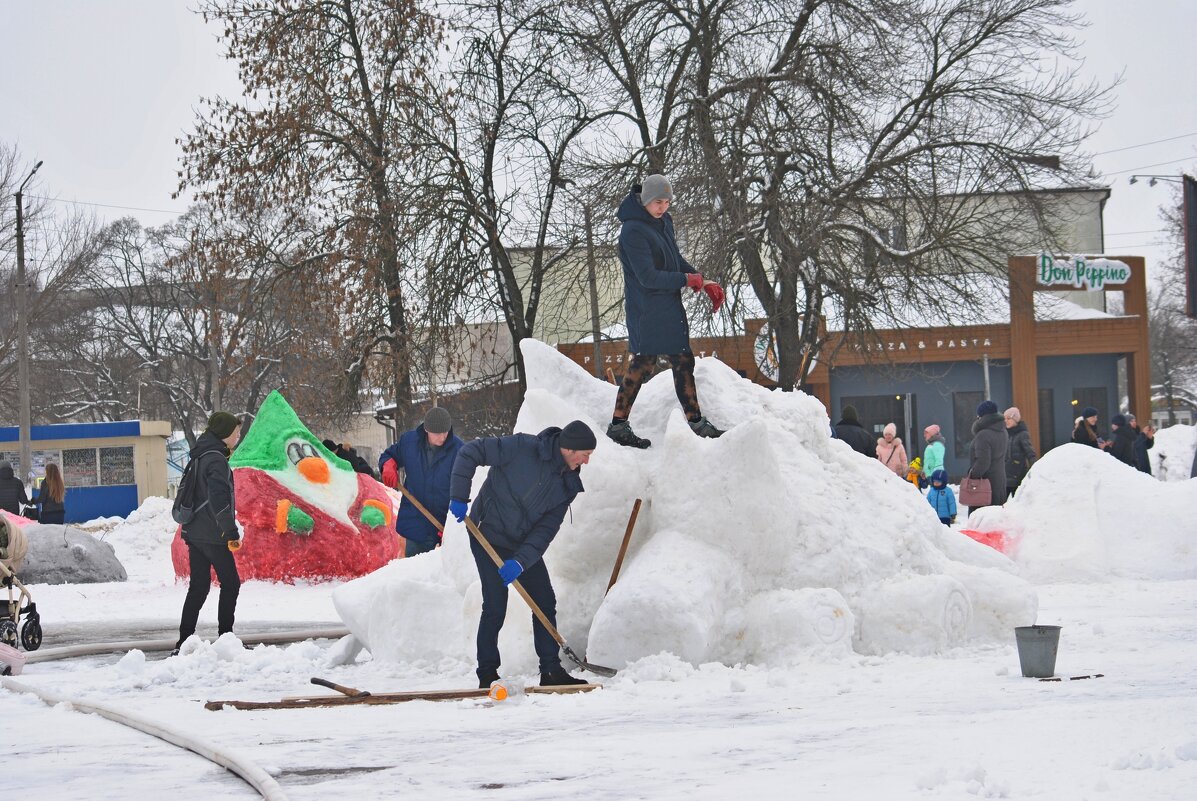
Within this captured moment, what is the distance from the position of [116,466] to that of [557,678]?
27.0m

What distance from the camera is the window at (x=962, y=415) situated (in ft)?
Answer: 117

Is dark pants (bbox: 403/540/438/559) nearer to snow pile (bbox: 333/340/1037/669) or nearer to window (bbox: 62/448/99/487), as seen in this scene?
snow pile (bbox: 333/340/1037/669)

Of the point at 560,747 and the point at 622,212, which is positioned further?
the point at 622,212

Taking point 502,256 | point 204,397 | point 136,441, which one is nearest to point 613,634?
point 502,256

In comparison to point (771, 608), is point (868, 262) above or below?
above

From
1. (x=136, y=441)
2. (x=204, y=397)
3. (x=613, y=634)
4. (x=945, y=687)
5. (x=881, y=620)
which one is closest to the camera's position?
(x=945, y=687)

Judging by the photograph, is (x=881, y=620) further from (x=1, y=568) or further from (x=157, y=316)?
(x=157, y=316)

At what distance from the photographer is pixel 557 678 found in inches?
270

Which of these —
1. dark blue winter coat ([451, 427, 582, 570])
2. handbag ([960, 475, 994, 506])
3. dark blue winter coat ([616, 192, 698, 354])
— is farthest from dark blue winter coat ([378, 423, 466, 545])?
handbag ([960, 475, 994, 506])

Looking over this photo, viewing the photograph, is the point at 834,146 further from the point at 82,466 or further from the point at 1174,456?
the point at 82,466

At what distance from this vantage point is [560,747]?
5168 millimetres

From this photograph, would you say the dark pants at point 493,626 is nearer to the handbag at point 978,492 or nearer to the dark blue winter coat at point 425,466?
the dark blue winter coat at point 425,466

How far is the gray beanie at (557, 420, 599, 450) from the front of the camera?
6.79 metres

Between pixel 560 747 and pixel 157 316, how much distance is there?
47.2 metres
